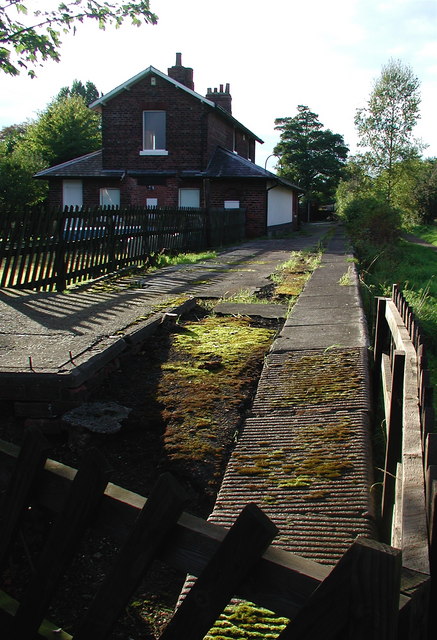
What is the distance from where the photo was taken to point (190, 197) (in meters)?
28.4

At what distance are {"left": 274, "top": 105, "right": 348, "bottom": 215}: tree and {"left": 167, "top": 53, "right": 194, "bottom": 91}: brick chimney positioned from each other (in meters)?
45.8

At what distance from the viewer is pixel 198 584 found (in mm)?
1325

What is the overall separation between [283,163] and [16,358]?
78560 millimetres

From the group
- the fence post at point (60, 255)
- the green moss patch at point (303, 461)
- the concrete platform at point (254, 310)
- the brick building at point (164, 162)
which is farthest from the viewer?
the brick building at point (164, 162)

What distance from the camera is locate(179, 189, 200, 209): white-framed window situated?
28297 mm

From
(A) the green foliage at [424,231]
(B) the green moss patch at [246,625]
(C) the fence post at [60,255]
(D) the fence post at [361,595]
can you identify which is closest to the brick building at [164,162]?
(A) the green foliage at [424,231]

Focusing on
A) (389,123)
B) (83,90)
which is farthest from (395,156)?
(83,90)

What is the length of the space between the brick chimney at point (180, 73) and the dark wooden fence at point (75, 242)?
15.0 metres

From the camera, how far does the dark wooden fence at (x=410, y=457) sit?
145 cm

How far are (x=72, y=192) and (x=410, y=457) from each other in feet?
96.3

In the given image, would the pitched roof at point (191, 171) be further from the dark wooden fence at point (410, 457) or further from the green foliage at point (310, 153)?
the green foliage at point (310, 153)

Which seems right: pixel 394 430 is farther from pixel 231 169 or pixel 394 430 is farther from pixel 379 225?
pixel 231 169

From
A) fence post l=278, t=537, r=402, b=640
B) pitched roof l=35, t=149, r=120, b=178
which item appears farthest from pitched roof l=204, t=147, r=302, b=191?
fence post l=278, t=537, r=402, b=640

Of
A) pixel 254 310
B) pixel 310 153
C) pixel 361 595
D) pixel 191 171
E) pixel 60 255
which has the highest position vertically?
pixel 310 153
